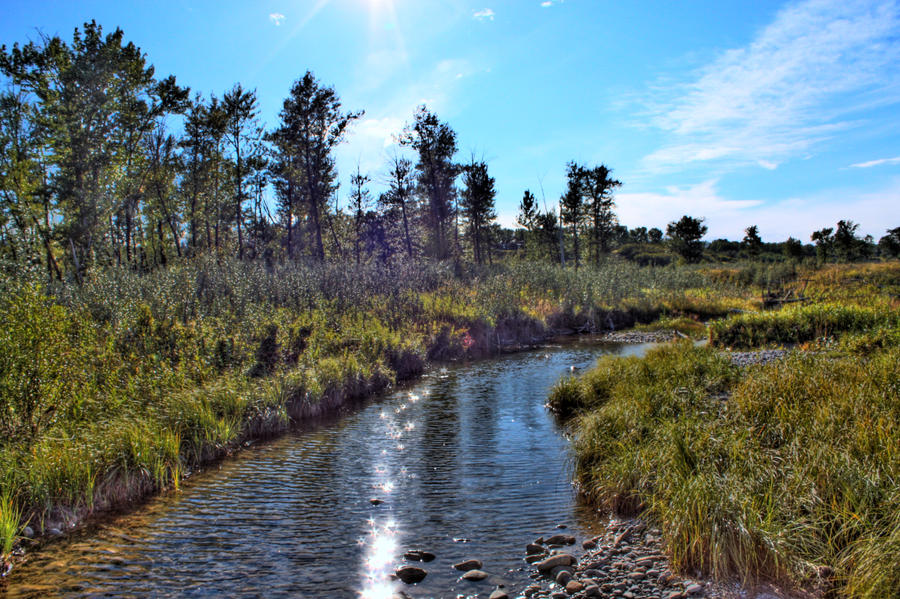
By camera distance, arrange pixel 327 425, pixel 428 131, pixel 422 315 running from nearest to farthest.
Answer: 1. pixel 327 425
2. pixel 422 315
3. pixel 428 131

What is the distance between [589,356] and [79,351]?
1326 centimetres

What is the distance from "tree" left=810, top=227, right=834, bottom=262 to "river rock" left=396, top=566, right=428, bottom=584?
47.7 meters

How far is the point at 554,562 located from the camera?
4254 mm

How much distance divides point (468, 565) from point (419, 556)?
50 centimetres

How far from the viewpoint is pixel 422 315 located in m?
17.5

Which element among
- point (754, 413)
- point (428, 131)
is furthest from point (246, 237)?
point (754, 413)

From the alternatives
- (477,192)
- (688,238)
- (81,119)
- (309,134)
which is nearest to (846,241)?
(688,238)

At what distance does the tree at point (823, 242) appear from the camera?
4216 centimetres

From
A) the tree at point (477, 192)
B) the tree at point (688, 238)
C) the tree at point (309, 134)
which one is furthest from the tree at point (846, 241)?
the tree at point (309, 134)

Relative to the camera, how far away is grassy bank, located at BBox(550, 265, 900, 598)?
3.34 metres

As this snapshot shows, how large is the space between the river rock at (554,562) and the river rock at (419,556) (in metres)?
1.03

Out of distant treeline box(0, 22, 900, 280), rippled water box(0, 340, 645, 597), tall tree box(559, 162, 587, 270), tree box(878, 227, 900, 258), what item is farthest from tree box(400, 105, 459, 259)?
tree box(878, 227, 900, 258)

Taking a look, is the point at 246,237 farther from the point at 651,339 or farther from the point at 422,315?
the point at 651,339

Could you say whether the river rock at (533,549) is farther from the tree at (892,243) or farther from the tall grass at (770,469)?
the tree at (892,243)
